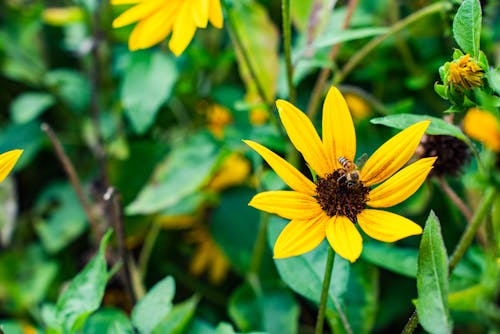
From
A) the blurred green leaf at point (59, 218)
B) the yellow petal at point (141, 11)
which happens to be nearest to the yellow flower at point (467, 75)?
the yellow petal at point (141, 11)

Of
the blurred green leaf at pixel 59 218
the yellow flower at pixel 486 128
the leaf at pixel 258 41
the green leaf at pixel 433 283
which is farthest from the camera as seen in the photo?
the blurred green leaf at pixel 59 218

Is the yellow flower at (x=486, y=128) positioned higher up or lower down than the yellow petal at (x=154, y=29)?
lower down

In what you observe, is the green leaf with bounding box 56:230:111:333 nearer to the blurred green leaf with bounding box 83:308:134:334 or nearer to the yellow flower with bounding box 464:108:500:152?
the blurred green leaf with bounding box 83:308:134:334

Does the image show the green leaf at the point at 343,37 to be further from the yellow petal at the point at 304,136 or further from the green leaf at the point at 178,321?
the green leaf at the point at 178,321

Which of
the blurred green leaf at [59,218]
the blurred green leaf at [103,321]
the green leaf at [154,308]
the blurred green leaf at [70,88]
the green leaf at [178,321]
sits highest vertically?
the blurred green leaf at [70,88]

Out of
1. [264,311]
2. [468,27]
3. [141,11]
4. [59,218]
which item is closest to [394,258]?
[264,311]

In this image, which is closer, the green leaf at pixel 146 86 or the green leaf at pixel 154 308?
the green leaf at pixel 154 308

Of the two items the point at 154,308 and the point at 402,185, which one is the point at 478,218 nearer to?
the point at 402,185

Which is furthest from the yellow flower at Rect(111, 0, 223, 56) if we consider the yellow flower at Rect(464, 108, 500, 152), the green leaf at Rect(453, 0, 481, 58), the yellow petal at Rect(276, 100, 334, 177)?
the yellow flower at Rect(464, 108, 500, 152)
